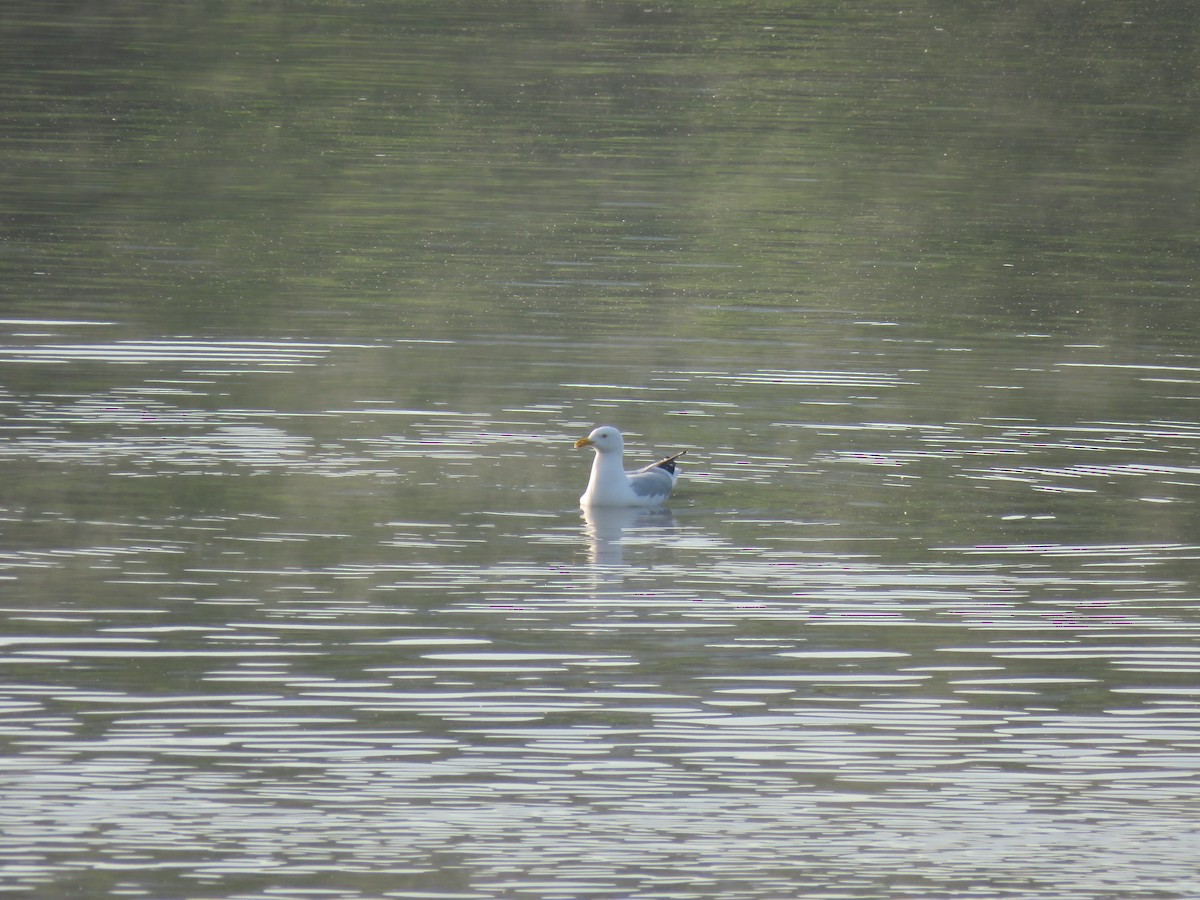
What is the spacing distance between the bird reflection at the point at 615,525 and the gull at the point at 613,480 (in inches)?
2.0

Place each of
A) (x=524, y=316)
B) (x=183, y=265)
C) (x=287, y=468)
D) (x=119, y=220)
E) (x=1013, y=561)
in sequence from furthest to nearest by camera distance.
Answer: (x=119, y=220) < (x=183, y=265) < (x=524, y=316) < (x=287, y=468) < (x=1013, y=561)

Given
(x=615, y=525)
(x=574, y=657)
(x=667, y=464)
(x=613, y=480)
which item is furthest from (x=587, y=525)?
(x=574, y=657)

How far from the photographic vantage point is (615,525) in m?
13.9

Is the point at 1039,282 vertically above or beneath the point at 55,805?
above

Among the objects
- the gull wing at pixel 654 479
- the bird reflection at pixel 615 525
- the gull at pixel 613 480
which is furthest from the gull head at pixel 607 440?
the bird reflection at pixel 615 525

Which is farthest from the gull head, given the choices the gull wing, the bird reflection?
the bird reflection

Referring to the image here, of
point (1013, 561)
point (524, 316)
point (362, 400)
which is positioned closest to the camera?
point (1013, 561)

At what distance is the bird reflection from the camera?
13.2 meters

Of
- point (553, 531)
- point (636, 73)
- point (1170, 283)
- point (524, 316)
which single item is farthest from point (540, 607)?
point (636, 73)

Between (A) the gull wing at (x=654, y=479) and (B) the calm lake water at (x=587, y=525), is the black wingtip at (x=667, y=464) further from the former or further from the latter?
(B) the calm lake water at (x=587, y=525)

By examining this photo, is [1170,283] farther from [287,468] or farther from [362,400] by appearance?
[287,468]

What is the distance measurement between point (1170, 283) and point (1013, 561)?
441 inches

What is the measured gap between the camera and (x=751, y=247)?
24984mm

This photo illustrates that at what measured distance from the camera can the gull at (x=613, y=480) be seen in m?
14.2
